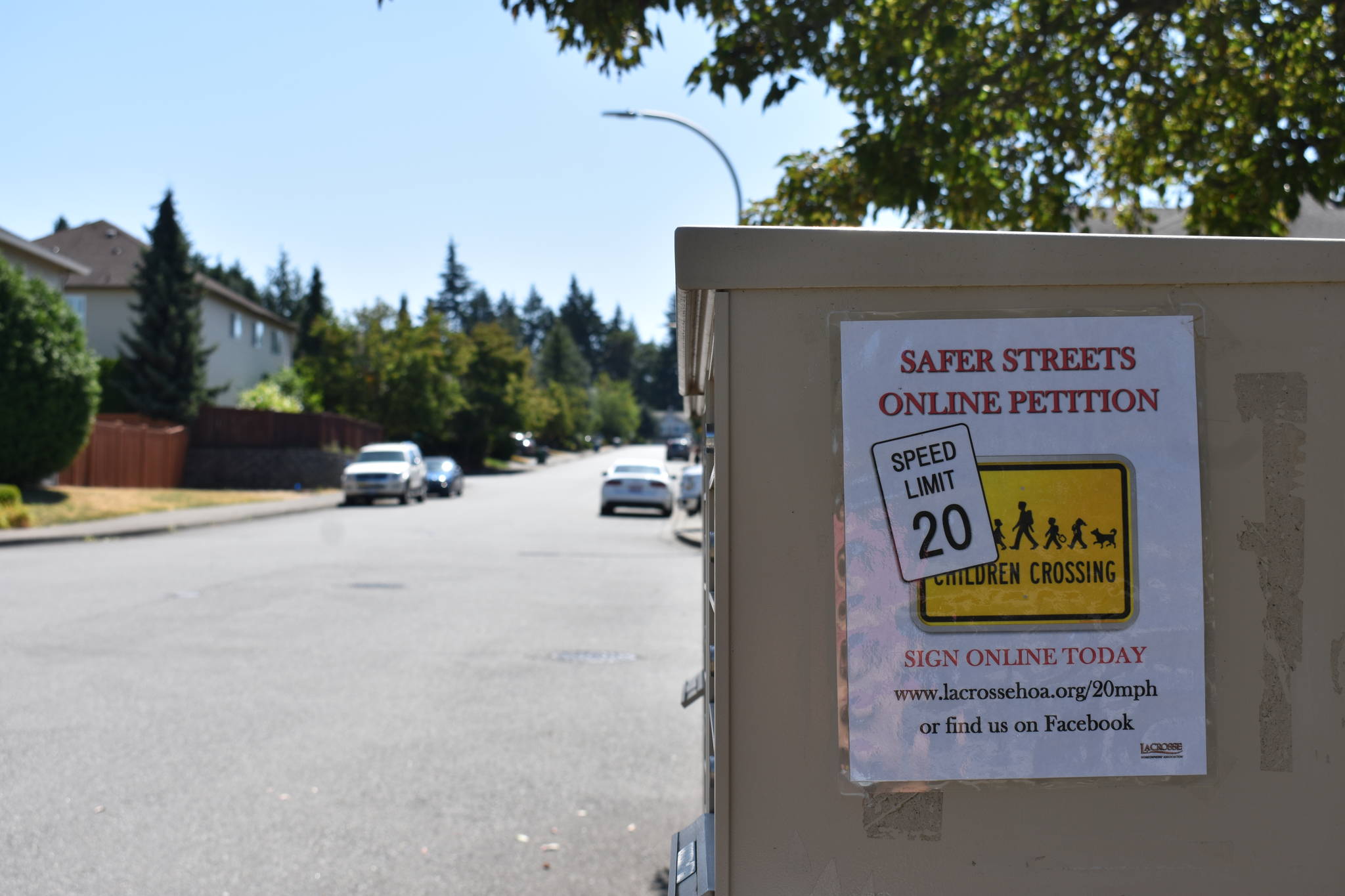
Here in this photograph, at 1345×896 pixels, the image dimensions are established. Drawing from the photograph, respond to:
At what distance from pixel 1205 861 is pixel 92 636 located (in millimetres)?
9230

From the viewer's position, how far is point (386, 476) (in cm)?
3186

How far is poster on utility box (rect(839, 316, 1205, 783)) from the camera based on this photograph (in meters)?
1.71

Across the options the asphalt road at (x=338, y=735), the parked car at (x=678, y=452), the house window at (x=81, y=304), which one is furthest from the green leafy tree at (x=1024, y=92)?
the parked car at (x=678, y=452)

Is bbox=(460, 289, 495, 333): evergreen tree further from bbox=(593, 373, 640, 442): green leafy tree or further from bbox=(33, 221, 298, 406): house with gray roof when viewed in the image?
bbox=(33, 221, 298, 406): house with gray roof

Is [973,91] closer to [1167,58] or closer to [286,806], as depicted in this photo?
[1167,58]

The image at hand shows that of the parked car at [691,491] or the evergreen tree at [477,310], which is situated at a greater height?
the evergreen tree at [477,310]

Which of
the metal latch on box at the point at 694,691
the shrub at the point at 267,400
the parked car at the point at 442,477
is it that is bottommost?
the metal latch on box at the point at 694,691

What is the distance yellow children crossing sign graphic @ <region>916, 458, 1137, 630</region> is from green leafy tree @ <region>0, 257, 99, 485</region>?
26.2 meters

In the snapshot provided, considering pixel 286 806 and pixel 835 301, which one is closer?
pixel 835 301

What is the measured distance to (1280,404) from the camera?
175 centimetres

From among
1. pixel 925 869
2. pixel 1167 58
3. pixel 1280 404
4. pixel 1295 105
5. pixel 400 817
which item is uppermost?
pixel 1167 58

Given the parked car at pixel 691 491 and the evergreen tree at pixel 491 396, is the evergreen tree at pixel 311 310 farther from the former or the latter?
the parked car at pixel 691 491

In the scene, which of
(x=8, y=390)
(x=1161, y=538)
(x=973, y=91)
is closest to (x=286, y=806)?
(x=1161, y=538)

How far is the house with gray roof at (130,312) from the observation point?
161ft
